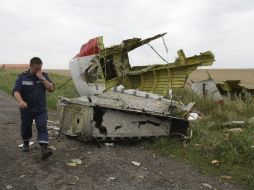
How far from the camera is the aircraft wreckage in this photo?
8203mm

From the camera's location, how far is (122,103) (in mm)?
8688

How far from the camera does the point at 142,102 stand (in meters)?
8.99

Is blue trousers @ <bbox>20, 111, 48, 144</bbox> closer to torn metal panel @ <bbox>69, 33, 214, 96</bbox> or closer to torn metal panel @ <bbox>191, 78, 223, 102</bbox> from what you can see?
torn metal panel @ <bbox>69, 33, 214, 96</bbox>

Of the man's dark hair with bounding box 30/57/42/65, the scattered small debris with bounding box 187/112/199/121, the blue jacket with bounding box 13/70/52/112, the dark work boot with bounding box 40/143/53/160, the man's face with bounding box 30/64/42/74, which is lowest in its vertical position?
the dark work boot with bounding box 40/143/53/160

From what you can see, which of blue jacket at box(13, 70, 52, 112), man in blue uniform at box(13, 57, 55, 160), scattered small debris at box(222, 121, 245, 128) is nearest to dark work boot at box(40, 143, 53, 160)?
man in blue uniform at box(13, 57, 55, 160)

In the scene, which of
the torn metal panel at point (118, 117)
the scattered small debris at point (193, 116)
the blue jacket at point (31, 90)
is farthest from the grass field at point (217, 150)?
the blue jacket at point (31, 90)

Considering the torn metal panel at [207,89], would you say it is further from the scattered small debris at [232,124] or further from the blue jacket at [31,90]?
the blue jacket at [31,90]

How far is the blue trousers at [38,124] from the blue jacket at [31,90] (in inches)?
3.1

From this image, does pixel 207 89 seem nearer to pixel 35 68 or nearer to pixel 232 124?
pixel 232 124

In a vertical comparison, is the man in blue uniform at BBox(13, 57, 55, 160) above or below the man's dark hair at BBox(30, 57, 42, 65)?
below

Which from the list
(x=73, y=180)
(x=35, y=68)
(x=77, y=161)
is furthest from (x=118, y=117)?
(x=73, y=180)

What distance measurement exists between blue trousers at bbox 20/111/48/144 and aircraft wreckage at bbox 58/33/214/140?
3.51 feet

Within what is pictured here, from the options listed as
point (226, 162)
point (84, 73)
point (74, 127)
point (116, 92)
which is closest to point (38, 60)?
point (74, 127)

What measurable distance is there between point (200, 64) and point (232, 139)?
347cm
